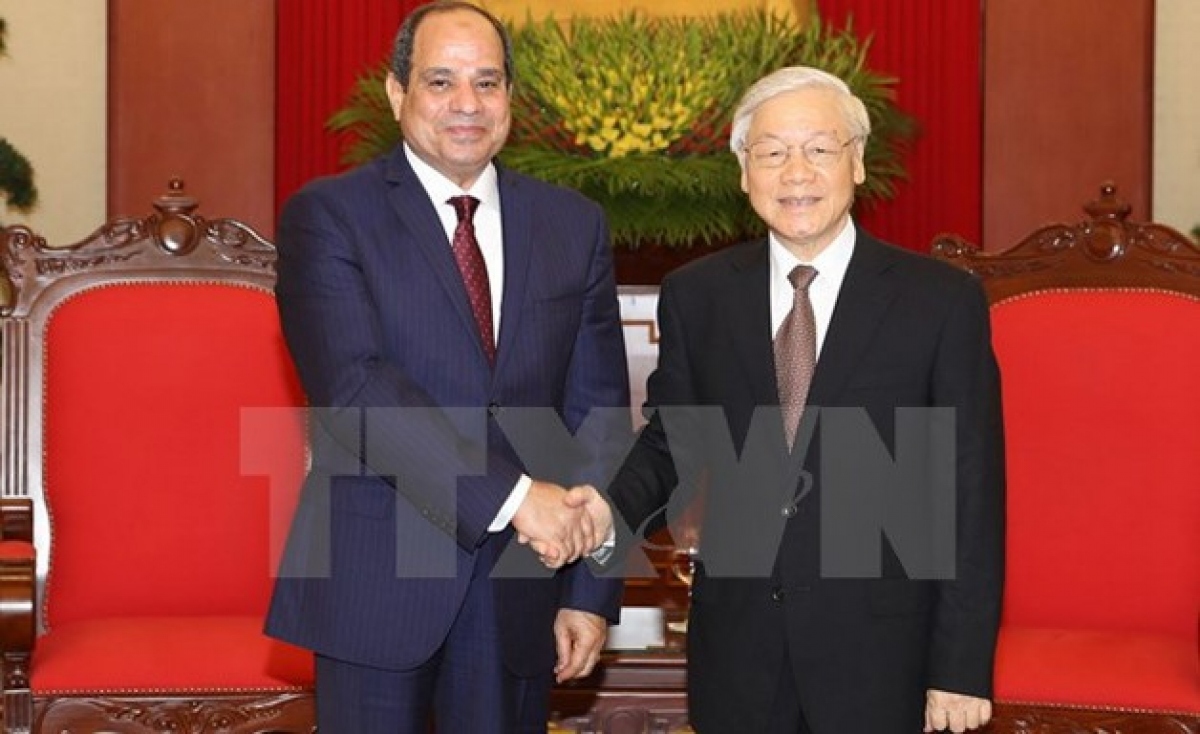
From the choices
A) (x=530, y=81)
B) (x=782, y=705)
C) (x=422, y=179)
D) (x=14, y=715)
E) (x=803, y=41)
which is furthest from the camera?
(x=803, y=41)

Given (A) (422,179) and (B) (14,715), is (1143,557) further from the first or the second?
(B) (14,715)

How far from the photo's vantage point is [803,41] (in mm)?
4320

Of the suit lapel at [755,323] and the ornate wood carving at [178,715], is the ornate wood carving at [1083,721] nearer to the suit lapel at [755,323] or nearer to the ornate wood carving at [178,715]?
the suit lapel at [755,323]

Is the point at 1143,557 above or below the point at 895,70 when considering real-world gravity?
below

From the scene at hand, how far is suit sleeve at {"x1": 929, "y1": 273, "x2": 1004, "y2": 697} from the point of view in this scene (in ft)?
7.73

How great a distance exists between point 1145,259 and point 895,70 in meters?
2.76

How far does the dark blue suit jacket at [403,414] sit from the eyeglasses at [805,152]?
30 centimetres

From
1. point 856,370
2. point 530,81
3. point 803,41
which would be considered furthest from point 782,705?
point 803,41

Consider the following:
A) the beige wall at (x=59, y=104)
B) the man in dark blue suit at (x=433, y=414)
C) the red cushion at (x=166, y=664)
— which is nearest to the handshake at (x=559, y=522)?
the man in dark blue suit at (x=433, y=414)

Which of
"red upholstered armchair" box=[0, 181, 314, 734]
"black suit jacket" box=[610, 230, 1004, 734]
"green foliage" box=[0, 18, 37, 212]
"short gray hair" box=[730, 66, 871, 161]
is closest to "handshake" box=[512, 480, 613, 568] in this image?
"black suit jacket" box=[610, 230, 1004, 734]

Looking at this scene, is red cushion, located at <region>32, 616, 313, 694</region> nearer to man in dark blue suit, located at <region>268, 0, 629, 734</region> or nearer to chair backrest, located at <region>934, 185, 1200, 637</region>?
man in dark blue suit, located at <region>268, 0, 629, 734</region>

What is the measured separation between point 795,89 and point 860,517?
0.53 m

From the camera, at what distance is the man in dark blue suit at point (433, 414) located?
7.90 feet

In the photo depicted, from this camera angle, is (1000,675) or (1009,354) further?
(1009,354)
